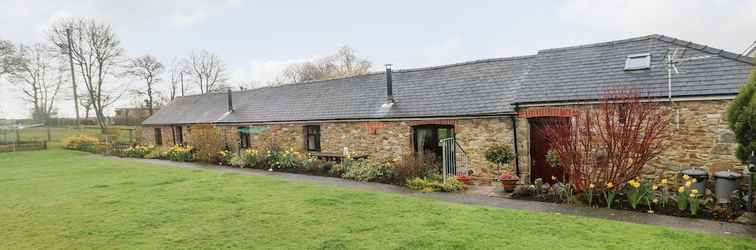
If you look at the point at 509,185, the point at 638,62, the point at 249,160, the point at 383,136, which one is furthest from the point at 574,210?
the point at 249,160

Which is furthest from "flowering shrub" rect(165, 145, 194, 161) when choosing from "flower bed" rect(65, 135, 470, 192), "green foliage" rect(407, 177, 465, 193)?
"green foliage" rect(407, 177, 465, 193)

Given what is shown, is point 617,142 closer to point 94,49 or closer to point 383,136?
point 383,136

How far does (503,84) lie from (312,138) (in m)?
8.42

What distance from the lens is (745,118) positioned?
21.6ft

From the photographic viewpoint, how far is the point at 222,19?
19406 millimetres

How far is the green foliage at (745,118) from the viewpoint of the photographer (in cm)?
650

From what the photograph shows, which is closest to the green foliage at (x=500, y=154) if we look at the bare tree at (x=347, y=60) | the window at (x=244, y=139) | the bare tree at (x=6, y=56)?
the window at (x=244, y=139)

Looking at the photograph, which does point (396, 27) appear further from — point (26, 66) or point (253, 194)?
point (26, 66)

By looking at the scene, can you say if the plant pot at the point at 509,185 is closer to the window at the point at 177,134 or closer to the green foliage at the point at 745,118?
the green foliage at the point at 745,118

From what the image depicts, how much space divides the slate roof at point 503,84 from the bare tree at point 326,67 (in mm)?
30142

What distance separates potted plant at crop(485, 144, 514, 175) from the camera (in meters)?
Answer: 10.3

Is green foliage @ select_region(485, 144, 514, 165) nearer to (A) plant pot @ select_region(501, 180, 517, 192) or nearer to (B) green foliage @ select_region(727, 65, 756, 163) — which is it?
(A) plant pot @ select_region(501, 180, 517, 192)

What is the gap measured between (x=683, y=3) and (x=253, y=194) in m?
14.0

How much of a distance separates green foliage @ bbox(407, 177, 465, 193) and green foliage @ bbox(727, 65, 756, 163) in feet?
18.1
